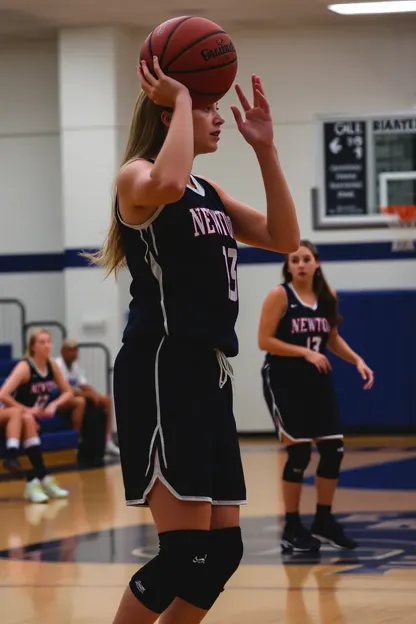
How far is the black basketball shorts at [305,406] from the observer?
619 centimetres

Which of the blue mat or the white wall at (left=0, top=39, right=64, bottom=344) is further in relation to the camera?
the white wall at (left=0, top=39, right=64, bottom=344)

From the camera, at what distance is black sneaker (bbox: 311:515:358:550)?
6.20 m

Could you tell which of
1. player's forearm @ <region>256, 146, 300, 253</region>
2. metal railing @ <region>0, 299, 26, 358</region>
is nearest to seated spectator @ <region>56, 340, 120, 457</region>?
metal railing @ <region>0, 299, 26, 358</region>

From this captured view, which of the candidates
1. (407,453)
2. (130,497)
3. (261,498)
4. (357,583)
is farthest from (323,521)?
(407,453)

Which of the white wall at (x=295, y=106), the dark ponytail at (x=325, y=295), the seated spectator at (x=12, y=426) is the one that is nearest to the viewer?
the dark ponytail at (x=325, y=295)

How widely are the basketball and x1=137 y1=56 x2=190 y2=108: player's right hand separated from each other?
0.06 m

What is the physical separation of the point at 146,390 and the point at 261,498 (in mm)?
5258

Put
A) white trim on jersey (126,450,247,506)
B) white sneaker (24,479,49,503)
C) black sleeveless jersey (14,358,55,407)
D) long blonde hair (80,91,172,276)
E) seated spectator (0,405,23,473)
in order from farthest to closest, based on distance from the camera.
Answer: black sleeveless jersey (14,358,55,407) → seated spectator (0,405,23,473) → white sneaker (24,479,49,503) → long blonde hair (80,91,172,276) → white trim on jersey (126,450,247,506)

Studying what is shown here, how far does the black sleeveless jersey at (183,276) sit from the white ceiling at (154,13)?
889 cm

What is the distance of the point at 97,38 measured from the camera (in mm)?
12594

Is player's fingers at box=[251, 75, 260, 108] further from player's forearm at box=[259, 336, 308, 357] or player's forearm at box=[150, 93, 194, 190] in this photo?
player's forearm at box=[259, 336, 308, 357]

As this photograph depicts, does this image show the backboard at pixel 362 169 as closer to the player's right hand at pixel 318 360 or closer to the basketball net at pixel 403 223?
the basketball net at pixel 403 223

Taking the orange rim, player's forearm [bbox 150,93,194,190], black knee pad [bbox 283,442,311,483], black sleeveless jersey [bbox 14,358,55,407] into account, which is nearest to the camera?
player's forearm [bbox 150,93,194,190]

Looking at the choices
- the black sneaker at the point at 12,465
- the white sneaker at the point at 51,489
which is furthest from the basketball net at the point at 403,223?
the white sneaker at the point at 51,489
